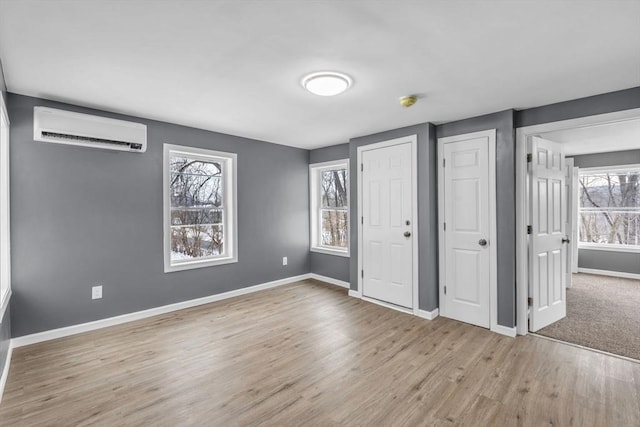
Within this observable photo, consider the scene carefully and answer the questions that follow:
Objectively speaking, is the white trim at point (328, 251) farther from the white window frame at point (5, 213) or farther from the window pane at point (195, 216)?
the white window frame at point (5, 213)

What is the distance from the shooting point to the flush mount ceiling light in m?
2.30

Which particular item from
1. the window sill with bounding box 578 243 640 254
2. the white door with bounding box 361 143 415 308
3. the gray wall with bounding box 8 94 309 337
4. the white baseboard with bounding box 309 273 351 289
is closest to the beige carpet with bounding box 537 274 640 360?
the window sill with bounding box 578 243 640 254

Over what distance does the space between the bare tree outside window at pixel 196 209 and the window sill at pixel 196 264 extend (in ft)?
0.41

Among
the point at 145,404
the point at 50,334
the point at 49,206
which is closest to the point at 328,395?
the point at 145,404

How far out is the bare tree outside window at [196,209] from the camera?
3.91 m

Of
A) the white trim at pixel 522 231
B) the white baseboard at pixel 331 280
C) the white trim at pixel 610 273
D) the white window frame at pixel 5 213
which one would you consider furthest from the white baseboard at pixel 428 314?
the white trim at pixel 610 273

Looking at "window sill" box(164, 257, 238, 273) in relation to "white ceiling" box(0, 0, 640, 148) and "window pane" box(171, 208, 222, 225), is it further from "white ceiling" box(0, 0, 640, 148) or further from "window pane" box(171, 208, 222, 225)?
"white ceiling" box(0, 0, 640, 148)

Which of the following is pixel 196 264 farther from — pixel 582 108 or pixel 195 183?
pixel 582 108

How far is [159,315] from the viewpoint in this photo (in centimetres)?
361

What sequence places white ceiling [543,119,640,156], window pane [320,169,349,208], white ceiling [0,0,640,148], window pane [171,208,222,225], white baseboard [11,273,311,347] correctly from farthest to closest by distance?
window pane [320,169,349,208]
window pane [171,208,222,225]
white ceiling [543,119,640,156]
white baseboard [11,273,311,347]
white ceiling [0,0,640,148]

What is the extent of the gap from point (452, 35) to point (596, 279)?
5819mm

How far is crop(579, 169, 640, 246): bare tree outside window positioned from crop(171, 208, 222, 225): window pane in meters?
6.85

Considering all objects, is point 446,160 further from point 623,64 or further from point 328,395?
point 328,395

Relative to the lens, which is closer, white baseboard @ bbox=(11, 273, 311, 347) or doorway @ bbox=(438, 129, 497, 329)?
white baseboard @ bbox=(11, 273, 311, 347)
